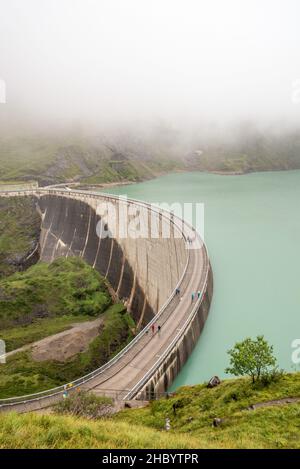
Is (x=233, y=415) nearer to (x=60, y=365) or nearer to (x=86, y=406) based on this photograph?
→ (x=86, y=406)

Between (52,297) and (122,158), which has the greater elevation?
(122,158)

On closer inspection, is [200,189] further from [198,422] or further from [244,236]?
[198,422]

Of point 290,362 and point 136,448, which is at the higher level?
point 136,448

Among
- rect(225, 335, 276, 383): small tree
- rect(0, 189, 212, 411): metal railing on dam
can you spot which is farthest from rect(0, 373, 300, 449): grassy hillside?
rect(0, 189, 212, 411): metal railing on dam

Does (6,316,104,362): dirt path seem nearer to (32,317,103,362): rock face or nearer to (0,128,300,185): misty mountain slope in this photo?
(32,317,103,362): rock face

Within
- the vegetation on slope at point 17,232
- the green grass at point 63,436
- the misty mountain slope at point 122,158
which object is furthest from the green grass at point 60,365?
the misty mountain slope at point 122,158

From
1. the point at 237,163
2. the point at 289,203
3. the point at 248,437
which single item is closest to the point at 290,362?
the point at 248,437

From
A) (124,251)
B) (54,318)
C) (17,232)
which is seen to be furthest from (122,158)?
(54,318)
